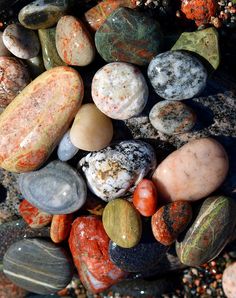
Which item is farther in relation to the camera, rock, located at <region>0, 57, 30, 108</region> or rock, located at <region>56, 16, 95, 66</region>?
rock, located at <region>0, 57, 30, 108</region>

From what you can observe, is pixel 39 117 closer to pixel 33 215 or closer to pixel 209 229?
pixel 33 215

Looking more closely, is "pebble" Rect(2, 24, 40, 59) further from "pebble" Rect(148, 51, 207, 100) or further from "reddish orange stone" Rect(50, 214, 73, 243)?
"reddish orange stone" Rect(50, 214, 73, 243)

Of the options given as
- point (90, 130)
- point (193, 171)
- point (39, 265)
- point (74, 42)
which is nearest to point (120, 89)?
point (90, 130)

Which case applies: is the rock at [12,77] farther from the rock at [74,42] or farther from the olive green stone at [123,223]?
the olive green stone at [123,223]

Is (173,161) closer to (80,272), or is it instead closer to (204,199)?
(204,199)

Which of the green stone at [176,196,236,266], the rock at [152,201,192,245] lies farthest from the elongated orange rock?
the green stone at [176,196,236,266]

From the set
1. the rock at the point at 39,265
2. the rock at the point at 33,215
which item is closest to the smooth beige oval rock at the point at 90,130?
the rock at the point at 33,215
